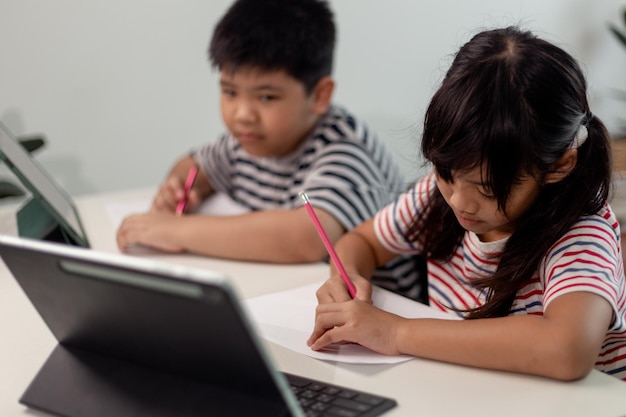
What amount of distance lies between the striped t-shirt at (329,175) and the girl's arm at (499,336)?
1.39ft

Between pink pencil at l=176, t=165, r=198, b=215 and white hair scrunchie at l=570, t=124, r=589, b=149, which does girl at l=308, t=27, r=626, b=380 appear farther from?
pink pencil at l=176, t=165, r=198, b=215

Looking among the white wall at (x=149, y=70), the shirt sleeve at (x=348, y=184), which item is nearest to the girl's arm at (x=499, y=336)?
the shirt sleeve at (x=348, y=184)

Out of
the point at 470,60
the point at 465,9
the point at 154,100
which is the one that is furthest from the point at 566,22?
the point at 470,60

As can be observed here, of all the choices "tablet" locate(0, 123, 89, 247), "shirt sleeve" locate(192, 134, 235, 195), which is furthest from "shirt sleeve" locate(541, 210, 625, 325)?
"shirt sleeve" locate(192, 134, 235, 195)

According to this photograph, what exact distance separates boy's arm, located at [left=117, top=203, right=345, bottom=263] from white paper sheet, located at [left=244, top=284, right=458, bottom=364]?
14cm

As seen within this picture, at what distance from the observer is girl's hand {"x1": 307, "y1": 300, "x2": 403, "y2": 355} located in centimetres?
89

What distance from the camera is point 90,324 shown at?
2.56 feet

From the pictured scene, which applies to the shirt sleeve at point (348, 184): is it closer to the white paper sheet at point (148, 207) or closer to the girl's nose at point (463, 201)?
the white paper sheet at point (148, 207)

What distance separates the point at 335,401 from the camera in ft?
2.53

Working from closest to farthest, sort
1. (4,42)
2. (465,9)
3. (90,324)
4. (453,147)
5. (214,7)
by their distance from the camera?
(90,324)
(453,147)
(4,42)
(214,7)
(465,9)

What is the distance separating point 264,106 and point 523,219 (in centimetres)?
59

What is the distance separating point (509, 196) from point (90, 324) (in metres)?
0.44

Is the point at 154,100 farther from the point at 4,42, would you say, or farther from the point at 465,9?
the point at 465,9

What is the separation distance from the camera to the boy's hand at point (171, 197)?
4.95 ft
